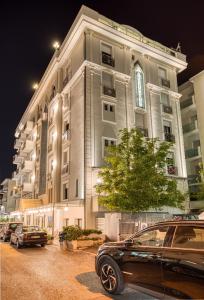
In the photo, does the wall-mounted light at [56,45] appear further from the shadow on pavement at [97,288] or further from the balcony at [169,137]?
the shadow on pavement at [97,288]

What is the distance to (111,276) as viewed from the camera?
671 cm

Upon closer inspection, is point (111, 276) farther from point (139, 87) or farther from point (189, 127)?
point (189, 127)

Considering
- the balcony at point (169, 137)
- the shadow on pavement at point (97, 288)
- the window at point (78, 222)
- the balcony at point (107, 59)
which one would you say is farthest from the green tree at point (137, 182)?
the balcony at point (107, 59)

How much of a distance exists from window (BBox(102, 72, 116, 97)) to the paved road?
17.5m

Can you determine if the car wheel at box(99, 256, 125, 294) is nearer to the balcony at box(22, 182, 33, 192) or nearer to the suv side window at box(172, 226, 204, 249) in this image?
the suv side window at box(172, 226, 204, 249)

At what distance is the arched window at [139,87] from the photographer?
28.2 meters

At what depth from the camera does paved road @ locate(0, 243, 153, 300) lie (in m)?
6.58

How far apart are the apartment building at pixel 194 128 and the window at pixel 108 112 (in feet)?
38.6

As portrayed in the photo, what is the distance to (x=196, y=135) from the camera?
32281 millimetres

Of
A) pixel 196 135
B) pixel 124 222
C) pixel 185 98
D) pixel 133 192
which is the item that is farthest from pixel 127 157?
pixel 185 98

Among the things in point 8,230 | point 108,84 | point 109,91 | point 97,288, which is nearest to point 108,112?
point 109,91

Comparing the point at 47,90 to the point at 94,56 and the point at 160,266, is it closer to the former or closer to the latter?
the point at 94,56

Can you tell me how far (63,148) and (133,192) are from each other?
1265 cm

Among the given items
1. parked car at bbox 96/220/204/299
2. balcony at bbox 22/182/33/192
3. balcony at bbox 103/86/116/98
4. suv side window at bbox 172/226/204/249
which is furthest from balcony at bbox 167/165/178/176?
suv side window at bbox 172/226/204/249
